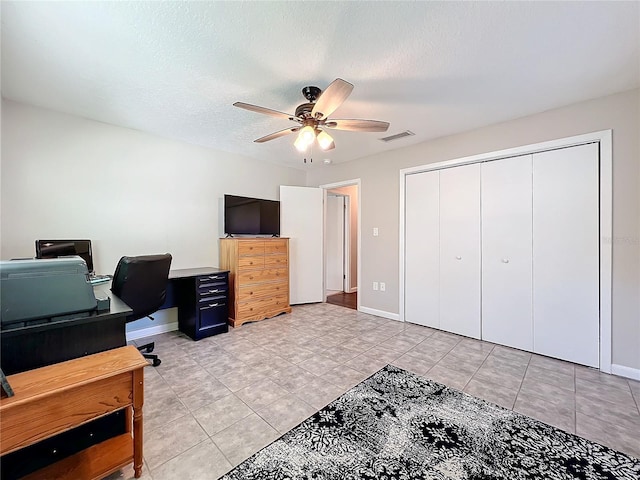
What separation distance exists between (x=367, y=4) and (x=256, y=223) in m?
3.09

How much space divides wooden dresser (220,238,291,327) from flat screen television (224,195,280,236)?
11.6 inches

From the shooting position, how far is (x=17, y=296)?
43.1 inches

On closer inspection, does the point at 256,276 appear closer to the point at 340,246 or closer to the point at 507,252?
the point at 340,246

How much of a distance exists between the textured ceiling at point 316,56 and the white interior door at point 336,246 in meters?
3.15

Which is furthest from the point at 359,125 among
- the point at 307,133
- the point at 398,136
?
Result: the point at 398,136

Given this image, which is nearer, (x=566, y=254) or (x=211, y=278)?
(x=566, y=254)

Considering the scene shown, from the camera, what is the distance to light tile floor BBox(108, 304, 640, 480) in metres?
1.55

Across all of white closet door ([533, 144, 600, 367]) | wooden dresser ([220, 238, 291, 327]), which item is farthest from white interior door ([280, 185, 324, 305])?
white closet door ([533, 144, 600, 367])

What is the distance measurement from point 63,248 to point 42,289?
166 centimetres

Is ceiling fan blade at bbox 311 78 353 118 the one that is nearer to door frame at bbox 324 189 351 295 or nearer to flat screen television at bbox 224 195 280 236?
flat screen television at bbox 224 195 280 236

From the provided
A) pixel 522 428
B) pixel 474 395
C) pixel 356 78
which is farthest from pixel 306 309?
pixel 356 78

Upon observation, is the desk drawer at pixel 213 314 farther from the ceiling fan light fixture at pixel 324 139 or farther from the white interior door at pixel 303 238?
the ceiling fan light fixture at pixel 324 139

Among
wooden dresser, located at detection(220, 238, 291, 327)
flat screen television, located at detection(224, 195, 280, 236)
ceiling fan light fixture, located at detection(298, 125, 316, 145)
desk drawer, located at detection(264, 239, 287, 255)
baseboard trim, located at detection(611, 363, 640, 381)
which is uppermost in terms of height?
ceiling fan light fixture, located at detection(298, 125, 316, 145)

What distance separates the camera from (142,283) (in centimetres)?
233
